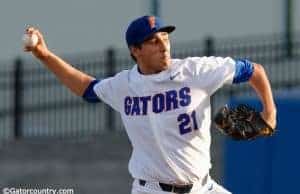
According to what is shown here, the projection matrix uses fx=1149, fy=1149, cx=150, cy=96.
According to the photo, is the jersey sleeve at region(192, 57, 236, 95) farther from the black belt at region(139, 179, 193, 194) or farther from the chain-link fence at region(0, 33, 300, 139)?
the chain-link fence at region(0, 33, 300, 139)

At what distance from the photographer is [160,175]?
6414mm

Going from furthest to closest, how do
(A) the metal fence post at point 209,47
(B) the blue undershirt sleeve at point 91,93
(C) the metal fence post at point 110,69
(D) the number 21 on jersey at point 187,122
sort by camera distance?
1. (C) the metal fence post at point 110,69
2. (A) the metal fence post at point 209,47
3. (B) the blue undershirt sleeve at point 91,93
4. (D) the number 21 on jersey at point 187,122

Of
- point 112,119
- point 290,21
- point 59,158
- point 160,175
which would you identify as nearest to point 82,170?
point 59,158

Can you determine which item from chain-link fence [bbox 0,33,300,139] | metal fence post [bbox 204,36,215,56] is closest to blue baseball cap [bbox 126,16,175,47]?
chain-link fence [bbox 0,33,300,139]

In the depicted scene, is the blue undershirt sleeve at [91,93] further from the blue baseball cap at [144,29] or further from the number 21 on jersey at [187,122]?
the number 21 on jersey at [187,122]

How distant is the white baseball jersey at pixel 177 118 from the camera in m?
6.38

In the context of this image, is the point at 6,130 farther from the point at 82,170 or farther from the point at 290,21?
the point at 290,21

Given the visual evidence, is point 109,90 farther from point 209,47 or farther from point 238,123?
point 209,47

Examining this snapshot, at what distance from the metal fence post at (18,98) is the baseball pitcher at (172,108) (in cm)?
927

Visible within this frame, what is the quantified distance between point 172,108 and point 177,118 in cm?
6

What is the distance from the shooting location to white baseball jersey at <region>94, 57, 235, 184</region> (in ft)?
20.9

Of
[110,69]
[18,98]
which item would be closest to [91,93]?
[110,69]

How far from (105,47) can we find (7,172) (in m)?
2.97

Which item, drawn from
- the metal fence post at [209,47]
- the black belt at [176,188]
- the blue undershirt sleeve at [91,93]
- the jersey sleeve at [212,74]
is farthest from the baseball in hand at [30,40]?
the metal fence post at [209,47]
